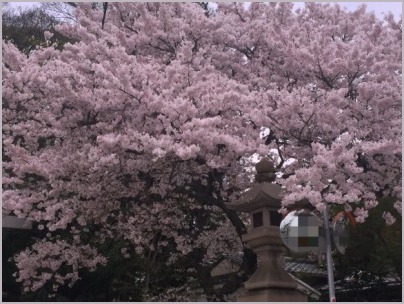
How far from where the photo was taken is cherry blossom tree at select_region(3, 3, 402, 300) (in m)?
10.4

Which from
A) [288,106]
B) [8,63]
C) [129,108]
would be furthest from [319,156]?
[8,63]

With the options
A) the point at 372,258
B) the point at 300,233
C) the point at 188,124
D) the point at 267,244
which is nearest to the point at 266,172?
the point at 267,244

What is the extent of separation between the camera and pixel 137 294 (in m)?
13.4

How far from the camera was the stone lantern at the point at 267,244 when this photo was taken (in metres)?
8.56

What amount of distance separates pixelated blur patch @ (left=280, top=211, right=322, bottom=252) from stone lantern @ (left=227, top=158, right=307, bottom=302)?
1.35m

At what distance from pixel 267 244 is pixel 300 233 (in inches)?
61.9

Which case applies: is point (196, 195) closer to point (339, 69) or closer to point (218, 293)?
point (218, 293)

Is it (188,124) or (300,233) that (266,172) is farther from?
(300,233)

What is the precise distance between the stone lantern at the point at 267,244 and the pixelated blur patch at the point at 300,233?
1.35 m

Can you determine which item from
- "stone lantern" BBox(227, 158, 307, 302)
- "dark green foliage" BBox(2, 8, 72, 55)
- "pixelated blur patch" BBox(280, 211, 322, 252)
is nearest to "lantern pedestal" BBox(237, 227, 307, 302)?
"stone lantern" BBox(227, 158, 307, 302)

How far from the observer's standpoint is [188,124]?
9.87 m

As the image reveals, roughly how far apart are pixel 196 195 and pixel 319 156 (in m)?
3.26

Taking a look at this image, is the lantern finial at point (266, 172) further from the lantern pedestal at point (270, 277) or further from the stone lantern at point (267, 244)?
the lantern pedestal at point (270, 277)

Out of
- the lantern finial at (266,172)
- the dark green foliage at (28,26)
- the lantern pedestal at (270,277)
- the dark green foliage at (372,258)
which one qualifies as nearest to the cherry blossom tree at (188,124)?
the lantern finial at (266,172)
